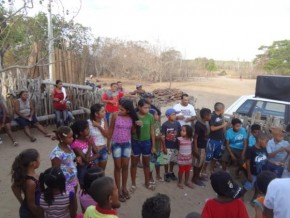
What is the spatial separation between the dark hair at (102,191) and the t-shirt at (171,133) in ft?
10.5

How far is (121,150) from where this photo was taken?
4.76m

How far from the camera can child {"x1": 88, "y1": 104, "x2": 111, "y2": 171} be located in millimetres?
4434

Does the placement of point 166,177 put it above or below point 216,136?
below

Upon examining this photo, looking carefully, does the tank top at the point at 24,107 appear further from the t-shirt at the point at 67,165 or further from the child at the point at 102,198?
the child at the point at 102,198

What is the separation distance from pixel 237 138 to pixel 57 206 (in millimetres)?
3925

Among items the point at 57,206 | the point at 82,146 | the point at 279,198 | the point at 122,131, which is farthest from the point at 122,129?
the point at 279,198

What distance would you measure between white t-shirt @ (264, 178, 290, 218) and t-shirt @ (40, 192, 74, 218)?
6.36 feet

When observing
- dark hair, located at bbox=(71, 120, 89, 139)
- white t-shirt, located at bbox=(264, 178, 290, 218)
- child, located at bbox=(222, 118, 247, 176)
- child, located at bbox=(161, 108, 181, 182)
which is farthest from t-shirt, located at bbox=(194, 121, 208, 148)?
white t-shirt, located at bbox=(264, 178, 290, 218)

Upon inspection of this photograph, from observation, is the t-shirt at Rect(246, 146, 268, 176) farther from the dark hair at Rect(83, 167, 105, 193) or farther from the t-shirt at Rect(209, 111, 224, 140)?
the dark hair at Rect(83, 167, 105, 193)

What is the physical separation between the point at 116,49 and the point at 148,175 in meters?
27.0

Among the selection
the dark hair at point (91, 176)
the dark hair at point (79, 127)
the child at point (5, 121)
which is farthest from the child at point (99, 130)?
the child at point (5, 121)

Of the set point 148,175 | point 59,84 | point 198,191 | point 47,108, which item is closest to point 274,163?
point 198,191

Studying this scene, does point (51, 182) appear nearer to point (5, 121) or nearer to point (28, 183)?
point (28, 183)

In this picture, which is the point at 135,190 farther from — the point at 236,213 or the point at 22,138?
the point at 22,138
